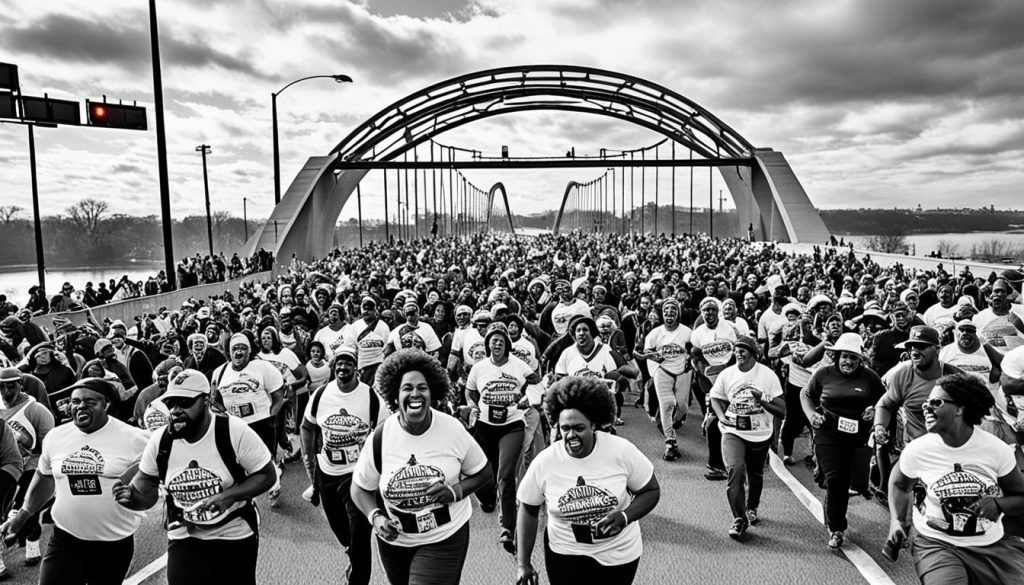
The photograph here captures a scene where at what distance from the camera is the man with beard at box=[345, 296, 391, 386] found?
866 cm

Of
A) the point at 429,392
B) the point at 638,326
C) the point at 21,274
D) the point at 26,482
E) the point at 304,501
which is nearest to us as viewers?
the point at 429,392

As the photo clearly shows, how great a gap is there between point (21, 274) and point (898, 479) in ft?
304

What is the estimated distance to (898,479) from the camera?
12.6ft

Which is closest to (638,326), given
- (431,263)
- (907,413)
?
(907,413)

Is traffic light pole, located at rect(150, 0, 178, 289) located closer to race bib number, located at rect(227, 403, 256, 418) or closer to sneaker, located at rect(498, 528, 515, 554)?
race bib number, located at rect(227, 403, 256, 418)

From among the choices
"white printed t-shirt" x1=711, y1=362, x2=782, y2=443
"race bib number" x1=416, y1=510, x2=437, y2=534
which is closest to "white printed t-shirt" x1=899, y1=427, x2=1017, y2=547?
"white printed t-shirt" x1=711, y1=362, x2=782, y2=443

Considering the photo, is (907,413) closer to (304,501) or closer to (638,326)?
(304,501)

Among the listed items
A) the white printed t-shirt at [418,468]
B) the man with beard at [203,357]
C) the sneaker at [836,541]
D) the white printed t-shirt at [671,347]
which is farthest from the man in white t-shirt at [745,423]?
the man with beard at [203,357]

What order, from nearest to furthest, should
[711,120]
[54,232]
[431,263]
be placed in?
[431,263] → [711,120] → [54,232]

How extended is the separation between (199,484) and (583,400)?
2.09m

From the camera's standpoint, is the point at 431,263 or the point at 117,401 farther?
the point at 431,263

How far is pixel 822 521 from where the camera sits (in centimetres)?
595

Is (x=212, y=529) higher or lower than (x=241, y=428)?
lower

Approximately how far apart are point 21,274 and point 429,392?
3593 inches
